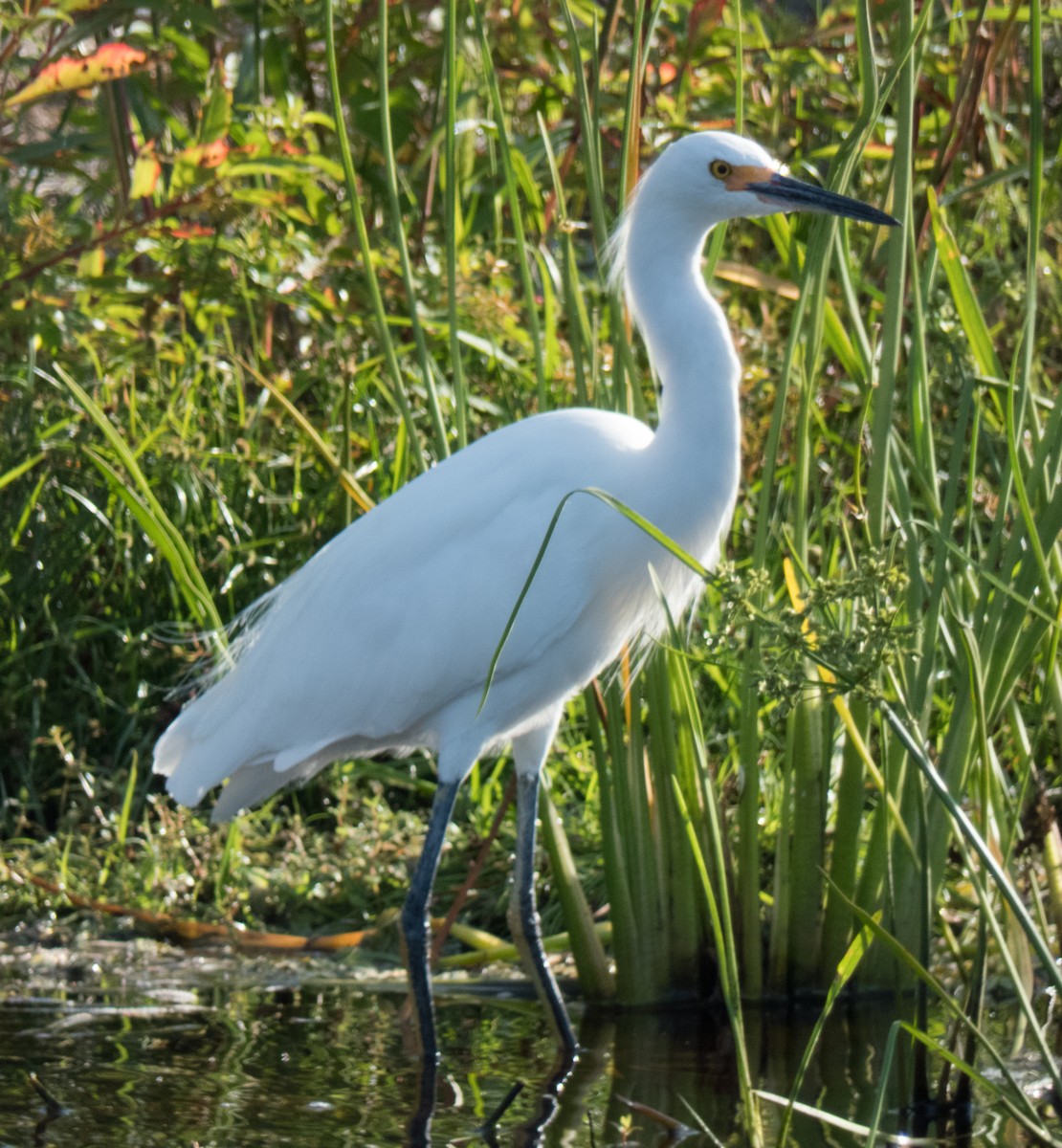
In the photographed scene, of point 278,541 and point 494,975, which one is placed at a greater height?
point 278,541

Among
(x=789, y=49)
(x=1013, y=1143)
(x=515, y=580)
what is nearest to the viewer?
(x=1013, y=1143)

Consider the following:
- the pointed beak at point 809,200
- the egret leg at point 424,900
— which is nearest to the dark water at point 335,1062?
the egret leg at point 424,900

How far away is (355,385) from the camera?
13.9ft

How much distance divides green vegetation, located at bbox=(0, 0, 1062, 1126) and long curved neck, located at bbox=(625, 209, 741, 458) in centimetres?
8

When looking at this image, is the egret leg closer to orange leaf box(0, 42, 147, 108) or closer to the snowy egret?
the snowy egret

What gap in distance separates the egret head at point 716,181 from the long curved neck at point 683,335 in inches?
1.4

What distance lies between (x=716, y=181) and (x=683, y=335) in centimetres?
27

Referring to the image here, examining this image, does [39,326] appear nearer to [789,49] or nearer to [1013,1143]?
[789,49]

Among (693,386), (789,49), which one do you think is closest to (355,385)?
(789,49)

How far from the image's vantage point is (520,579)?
2766 millimetres

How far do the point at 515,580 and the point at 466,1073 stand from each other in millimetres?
835

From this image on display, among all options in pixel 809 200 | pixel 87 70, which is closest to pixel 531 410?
pixel 87 70

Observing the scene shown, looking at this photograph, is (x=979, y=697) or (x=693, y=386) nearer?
(x=979, y=697)

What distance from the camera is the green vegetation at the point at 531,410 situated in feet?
7.92
